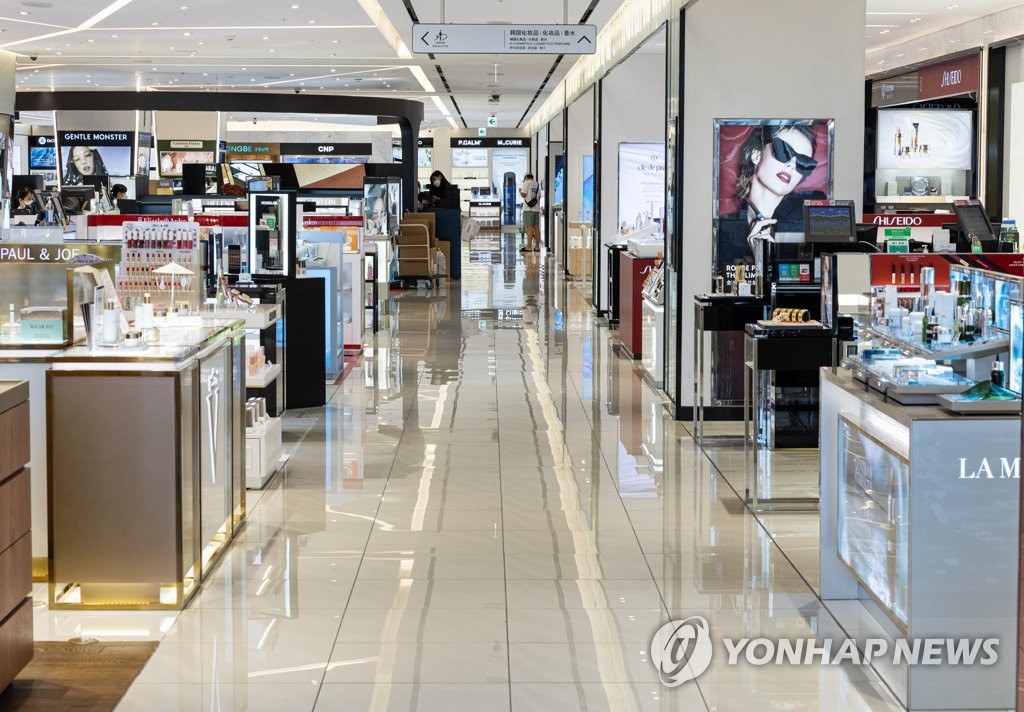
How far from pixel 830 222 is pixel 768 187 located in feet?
4.88

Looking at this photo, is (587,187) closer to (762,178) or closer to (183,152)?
(183,152)

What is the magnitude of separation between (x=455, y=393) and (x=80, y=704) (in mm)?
6415

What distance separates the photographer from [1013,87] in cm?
1371

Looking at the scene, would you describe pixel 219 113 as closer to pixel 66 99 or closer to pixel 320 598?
pixel 66 99

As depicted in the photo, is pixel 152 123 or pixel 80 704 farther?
pixel 152 123

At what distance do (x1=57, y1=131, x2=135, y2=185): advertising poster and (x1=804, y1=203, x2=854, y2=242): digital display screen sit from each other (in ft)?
70.8

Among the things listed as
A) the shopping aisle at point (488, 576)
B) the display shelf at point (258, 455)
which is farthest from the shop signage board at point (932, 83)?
the display shelf at point (258, 455)

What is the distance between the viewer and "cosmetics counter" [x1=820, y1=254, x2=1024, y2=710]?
12.6ft

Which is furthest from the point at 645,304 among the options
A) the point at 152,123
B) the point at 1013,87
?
the point at 152,123

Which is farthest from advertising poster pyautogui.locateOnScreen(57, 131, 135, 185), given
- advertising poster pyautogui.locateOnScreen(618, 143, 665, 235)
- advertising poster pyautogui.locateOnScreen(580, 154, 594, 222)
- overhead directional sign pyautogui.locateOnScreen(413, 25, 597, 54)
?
overhead directional sign pyautogui.locateOnScreen(413, 25, 597, 54)

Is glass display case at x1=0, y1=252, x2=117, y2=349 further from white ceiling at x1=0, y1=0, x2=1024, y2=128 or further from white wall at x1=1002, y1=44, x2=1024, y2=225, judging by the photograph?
white wall at x1=1002, y1=44, x2=1024, y2=225

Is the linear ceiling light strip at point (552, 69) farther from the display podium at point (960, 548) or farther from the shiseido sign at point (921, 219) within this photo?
the display podium at point (960, 548)

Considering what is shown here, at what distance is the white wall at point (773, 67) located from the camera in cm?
879

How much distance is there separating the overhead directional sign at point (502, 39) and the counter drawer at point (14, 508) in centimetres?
793
